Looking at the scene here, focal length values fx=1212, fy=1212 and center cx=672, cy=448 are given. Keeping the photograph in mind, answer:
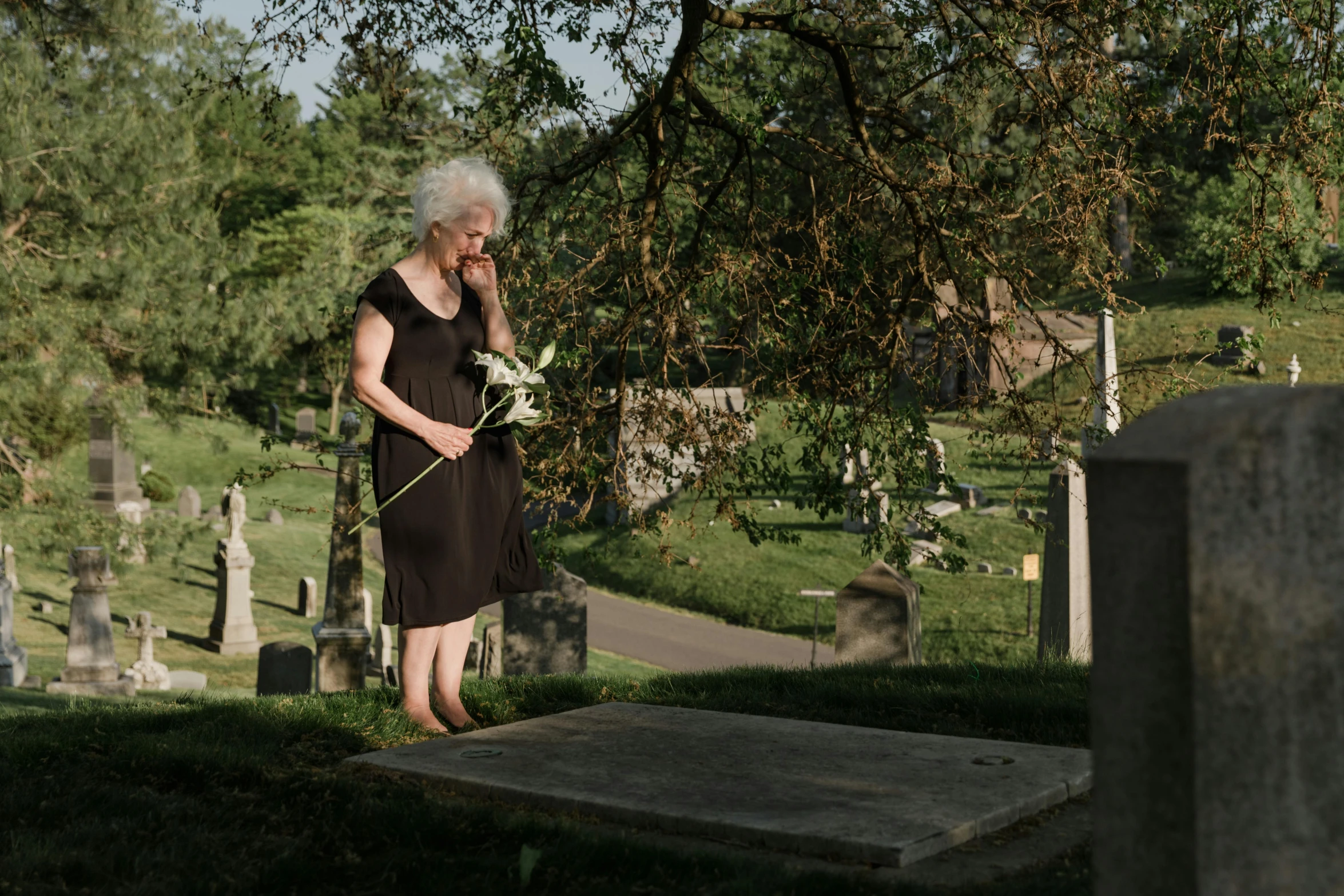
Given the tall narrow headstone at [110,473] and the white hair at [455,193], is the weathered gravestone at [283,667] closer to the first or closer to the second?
the white hair at [455,193]

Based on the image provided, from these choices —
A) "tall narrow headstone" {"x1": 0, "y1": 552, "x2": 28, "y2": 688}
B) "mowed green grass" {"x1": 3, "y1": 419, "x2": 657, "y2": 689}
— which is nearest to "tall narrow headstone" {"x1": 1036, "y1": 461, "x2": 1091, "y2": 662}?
"mowed green grass" {"x1": 3, "y1": 419, "x2": 657, "y2": 689}

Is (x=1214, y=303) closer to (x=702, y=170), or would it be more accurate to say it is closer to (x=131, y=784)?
(x=702, y=170)

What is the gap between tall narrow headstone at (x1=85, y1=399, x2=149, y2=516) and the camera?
86.8 feet

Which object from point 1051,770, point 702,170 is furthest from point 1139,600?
point 702,170

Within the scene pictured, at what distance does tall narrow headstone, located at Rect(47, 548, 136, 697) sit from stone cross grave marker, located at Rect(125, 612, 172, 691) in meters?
0.55

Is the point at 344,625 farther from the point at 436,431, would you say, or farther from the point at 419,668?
the point at 436,431

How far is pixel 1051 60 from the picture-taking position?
6711 millimetres

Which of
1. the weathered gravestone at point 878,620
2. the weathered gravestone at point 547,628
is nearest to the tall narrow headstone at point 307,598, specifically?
the weathered gravestone at point 547,628

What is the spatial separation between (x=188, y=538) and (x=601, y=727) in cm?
1843

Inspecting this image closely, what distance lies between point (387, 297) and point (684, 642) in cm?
1533

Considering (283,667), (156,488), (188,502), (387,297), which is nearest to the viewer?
(387,297)

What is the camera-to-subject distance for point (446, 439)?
15.6 ft

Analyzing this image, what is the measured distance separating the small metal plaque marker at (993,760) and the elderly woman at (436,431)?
6.76 ft

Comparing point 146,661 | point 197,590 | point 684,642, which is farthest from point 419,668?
point 197,590
